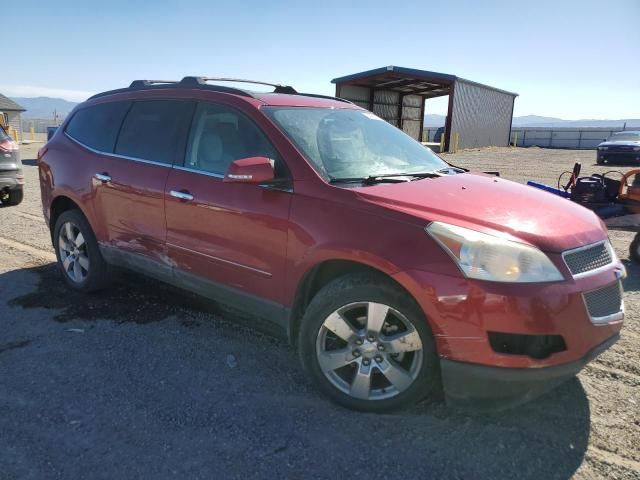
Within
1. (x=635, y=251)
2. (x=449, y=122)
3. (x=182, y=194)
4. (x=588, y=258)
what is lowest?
(x=635, y=251)

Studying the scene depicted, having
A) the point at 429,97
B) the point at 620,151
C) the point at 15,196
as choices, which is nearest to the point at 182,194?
the point at 15,196

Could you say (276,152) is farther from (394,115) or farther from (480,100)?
(480,100)

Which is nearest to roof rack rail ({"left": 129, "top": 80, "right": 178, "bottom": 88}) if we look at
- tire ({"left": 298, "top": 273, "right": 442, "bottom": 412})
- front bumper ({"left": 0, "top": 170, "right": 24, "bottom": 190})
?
tire ({"left": 298, "top": 273, "right": 442, "bottom": 412})

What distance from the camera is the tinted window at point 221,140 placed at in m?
3.38

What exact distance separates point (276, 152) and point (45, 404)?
204cm

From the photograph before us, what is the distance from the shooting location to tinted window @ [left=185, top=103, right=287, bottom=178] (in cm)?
338

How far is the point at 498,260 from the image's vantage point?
2.46 metres

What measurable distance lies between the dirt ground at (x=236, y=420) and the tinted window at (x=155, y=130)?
140 cm

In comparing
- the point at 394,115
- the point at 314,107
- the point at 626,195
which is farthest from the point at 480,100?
the point at 314,107

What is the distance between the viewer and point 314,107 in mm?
3809

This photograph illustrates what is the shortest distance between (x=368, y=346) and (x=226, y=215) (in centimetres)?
128

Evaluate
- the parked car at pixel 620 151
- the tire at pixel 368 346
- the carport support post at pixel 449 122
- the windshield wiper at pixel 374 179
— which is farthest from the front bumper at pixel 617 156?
the tire at pixel 368 346

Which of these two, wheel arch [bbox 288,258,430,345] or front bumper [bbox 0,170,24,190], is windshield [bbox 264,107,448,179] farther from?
front bumper [bbox 0,170,24,190]

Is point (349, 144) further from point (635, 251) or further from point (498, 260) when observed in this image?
point (635, 251)
